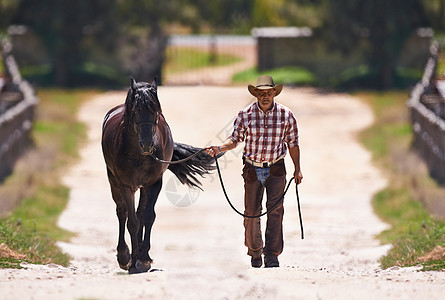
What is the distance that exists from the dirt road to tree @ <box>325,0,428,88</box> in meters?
3.47

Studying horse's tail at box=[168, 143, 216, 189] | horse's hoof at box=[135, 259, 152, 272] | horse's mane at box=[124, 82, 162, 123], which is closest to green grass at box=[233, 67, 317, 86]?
horse's tail at box=[168, 143, 216, 189]

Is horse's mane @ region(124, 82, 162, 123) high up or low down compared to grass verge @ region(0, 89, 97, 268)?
up

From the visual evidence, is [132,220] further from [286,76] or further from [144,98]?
[286,76]

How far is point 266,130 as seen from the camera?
872 cm

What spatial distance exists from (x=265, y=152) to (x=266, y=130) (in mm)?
237

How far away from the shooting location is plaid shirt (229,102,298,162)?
8711 mm

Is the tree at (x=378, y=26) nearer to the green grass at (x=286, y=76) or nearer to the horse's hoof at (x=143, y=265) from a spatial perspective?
the green grass at (x=286, y=76)

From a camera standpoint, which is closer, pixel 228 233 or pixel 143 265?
pixel 143 265

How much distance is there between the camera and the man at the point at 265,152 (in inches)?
343

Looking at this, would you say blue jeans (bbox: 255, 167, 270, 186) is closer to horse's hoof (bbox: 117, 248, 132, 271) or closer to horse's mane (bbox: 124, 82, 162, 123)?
horse's mane (bbox: 124, 82, 162, 123)

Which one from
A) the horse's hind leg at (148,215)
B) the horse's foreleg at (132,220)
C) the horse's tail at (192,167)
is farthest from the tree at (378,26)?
the horse's foreleg at (132,220)

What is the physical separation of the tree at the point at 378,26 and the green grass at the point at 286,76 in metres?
1.90

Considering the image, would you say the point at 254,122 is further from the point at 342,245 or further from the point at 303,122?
the point at 303,122

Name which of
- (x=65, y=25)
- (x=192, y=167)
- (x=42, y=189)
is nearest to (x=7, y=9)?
(x=65, y=25)
